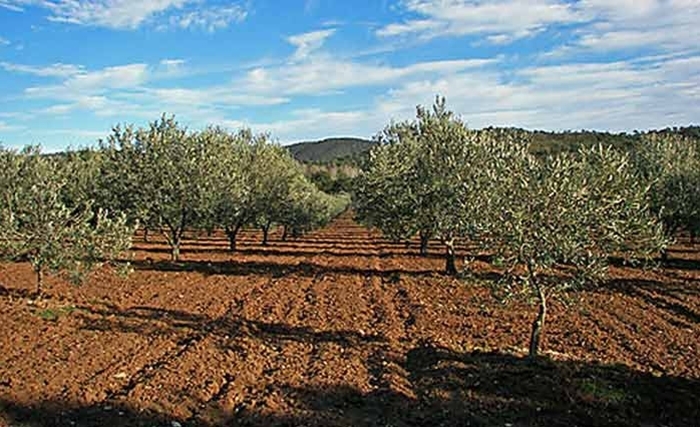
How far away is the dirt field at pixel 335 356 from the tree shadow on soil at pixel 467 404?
4cm

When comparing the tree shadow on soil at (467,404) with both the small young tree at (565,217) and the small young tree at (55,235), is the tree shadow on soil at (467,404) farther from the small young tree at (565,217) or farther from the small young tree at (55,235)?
the small young tree at (55,235)

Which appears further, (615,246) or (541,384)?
(615,246)

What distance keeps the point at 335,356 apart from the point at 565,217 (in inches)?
→ 255

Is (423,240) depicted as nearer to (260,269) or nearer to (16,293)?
(260,269)

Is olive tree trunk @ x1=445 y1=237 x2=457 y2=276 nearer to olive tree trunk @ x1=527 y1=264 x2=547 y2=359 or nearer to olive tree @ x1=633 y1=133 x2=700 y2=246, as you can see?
olive tree @ x1=633 y1=133 x2=700 y2=246

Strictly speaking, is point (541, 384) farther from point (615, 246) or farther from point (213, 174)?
point (213, 174)

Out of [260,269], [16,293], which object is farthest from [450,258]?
[16,293]

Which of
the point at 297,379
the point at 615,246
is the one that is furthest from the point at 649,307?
the point at 297,379

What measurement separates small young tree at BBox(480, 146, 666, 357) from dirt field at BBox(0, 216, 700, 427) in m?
1.91

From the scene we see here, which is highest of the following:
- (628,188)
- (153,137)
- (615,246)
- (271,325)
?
(153,137)

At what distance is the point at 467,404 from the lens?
12148mm

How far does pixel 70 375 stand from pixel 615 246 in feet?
40.6

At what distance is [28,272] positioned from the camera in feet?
101

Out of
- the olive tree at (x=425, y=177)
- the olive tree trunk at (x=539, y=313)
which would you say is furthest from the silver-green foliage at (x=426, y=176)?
the olive tree trunk at (x=539, y=313)
